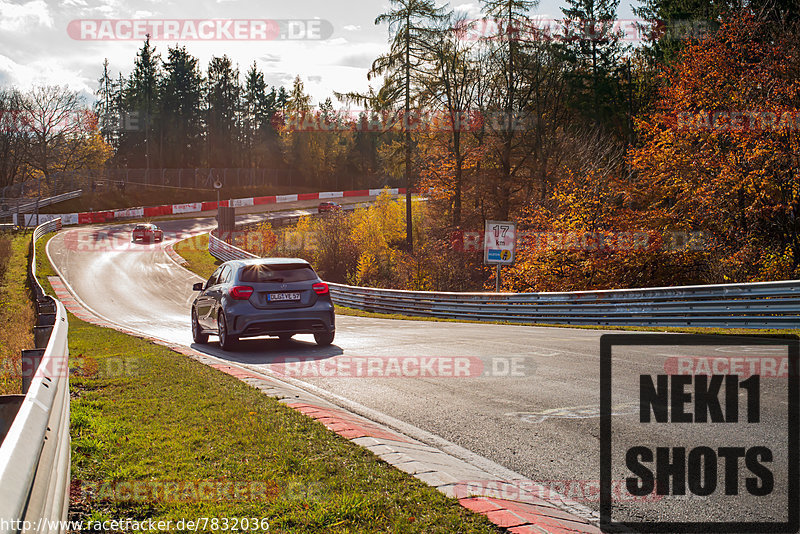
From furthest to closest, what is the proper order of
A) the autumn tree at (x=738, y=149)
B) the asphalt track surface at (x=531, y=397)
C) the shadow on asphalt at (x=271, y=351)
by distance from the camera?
the autumn tree at (x=738, y=149) < the shadow on asphalt at (x=271, y=351) < the asphalt track surface at (x=531, y=397)

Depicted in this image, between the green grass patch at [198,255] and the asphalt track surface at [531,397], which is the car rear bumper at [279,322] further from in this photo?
the green grass patch at [198,255]

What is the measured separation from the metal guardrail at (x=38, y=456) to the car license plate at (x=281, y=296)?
7477mm

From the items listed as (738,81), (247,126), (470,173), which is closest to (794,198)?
(738,81)

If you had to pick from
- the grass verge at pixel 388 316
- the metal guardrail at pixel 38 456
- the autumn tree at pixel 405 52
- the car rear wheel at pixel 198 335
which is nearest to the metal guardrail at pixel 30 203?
the grass verge at pixel 388 316

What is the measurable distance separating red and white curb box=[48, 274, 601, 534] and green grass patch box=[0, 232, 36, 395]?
428 cm

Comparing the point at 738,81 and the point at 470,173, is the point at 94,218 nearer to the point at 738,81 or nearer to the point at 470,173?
the point at 470,173

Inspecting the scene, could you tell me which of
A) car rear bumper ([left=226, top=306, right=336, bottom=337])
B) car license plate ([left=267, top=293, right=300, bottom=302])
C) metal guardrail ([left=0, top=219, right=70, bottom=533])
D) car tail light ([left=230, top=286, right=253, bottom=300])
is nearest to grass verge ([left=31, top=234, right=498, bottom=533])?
metal guardrail ([left=0, top=219, right=70, bottom=533])

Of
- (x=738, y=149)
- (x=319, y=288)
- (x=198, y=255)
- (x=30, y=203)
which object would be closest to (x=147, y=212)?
(x=30, y=203)

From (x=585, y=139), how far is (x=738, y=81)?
19.2 meters

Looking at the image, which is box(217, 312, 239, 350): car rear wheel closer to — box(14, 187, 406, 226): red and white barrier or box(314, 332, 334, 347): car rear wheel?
box(314, 332, 334, 347): car rear wheel

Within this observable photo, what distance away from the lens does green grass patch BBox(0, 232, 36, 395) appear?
9524 millimetres

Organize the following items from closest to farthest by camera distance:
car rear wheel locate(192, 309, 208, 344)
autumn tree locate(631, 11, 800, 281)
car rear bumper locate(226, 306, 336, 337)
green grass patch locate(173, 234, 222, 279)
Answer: car rear bumper locate(226, 306, 336, 337), car rear wheel locate(192, 309, 208, 344), autumn tree locate(631, 11, 800, 281), green grass patch locate(173, 234, 222, 279)

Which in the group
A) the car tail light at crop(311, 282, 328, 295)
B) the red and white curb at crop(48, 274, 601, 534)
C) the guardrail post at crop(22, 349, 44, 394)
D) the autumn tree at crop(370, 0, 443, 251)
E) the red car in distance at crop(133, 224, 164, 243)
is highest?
the autumn tree at crop(370, 0, 443, 251)

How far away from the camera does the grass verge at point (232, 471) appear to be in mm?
3779
